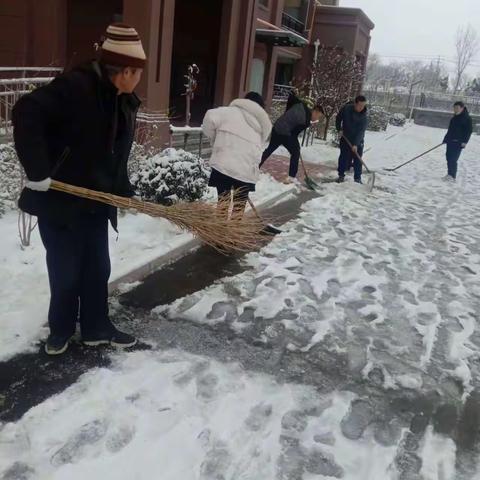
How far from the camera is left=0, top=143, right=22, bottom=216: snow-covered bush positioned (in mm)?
5406

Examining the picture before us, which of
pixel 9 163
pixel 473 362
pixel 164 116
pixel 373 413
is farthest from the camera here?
pixel 164 116

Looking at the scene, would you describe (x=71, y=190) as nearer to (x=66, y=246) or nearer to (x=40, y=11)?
(x=66, y=246)

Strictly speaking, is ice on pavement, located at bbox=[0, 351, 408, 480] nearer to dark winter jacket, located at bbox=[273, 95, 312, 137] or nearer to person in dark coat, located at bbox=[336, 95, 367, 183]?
dark winter jacket, located at bbox=[273, 95, 312, 137]

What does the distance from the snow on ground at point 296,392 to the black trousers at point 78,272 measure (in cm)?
33

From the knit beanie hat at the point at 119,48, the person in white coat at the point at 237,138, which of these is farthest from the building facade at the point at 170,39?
the knit beanie hat at the point at 119,48

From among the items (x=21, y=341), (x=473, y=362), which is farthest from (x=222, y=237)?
(x=473, y=362)

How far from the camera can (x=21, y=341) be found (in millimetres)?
3266

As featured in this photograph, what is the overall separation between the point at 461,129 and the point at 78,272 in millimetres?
11028

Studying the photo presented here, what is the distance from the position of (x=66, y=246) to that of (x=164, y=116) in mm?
6249

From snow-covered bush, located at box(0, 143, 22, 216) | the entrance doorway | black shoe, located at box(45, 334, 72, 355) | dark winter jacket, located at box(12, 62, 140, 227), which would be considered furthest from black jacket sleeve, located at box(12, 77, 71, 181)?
the entrance doorway

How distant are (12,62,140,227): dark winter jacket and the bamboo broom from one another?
78 mm

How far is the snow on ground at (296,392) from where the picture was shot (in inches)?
98.3

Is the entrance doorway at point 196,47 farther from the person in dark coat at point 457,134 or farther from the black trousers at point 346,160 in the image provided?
the person in dark coat at point 457,134

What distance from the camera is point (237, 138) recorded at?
5203 millimetres
